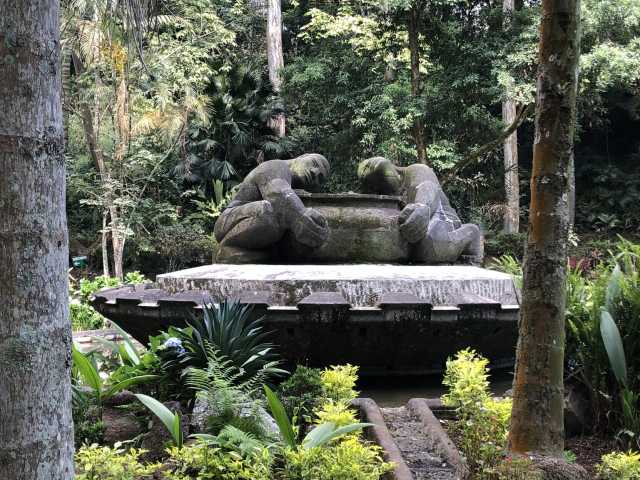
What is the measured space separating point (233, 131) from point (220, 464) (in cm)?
1691

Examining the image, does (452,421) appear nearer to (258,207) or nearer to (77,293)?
(258,207)

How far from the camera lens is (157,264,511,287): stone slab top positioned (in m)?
4.31

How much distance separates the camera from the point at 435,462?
2.51 meters

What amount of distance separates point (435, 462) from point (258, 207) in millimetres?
2949

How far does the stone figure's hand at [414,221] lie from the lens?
491cm

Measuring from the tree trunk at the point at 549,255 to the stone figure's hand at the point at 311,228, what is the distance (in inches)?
108

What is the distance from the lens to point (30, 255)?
1.55 metres

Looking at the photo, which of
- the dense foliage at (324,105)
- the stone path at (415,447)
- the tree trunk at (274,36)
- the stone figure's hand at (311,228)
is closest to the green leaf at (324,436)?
the stone path at (415,447)

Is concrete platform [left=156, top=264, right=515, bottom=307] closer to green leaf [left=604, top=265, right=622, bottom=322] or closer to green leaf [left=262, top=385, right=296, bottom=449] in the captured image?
green leaf [left=604, top=265, right=622, bottom=322]

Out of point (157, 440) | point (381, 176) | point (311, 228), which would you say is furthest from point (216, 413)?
point (381, 176)

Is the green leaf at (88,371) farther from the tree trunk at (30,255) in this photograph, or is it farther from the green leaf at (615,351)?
the green leaf at (615,351)

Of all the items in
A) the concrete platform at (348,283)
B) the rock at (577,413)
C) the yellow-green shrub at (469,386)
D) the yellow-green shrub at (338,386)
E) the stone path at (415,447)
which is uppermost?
the concrete platform at (348,283)

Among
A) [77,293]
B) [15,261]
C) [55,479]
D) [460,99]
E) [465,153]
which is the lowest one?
[77,293]

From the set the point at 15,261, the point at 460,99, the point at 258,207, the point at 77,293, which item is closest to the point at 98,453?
the point at 15,261
